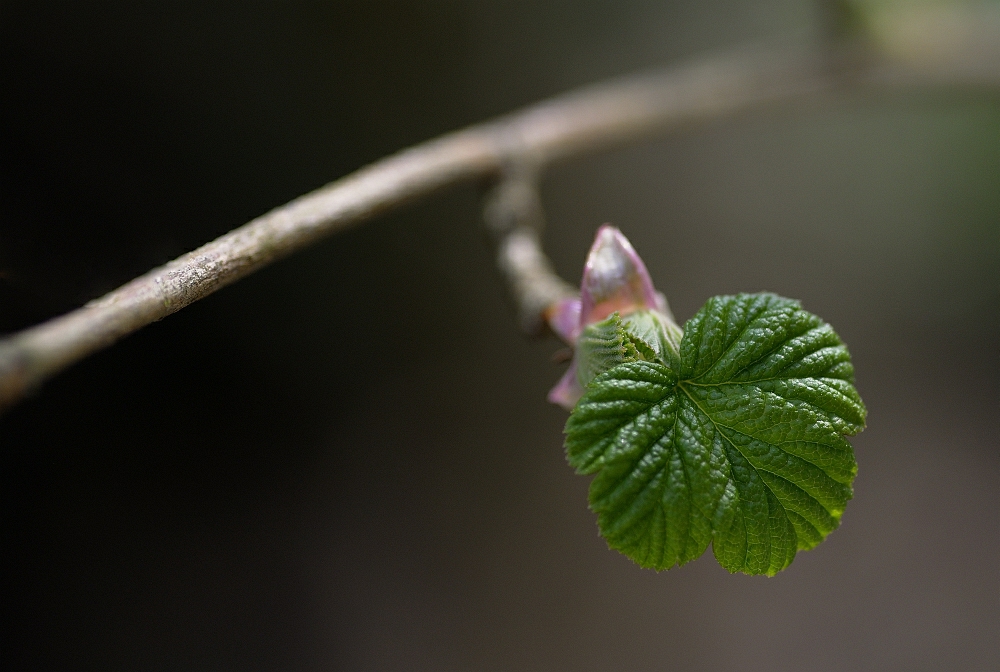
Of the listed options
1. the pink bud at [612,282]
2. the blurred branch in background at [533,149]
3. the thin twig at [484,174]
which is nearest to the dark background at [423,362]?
the blurred branch in background at [533,149]

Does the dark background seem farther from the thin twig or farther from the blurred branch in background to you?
the thin twig

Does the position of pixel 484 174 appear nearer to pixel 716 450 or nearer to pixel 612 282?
pixel 612 282

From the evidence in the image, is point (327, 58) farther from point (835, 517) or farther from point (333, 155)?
point (835, 517)

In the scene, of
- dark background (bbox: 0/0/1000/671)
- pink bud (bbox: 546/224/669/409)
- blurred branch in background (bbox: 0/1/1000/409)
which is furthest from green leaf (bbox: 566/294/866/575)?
dark background (bbox: 0/0/1000/671)

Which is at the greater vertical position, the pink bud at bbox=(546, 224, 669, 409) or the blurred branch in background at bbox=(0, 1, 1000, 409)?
the blurred branch in background at bbox=(0, 1, 1000, 409)

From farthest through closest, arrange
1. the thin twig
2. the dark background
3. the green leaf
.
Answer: the dark background → the green leaf → the thin twig

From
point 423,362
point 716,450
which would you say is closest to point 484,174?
point 716,450
